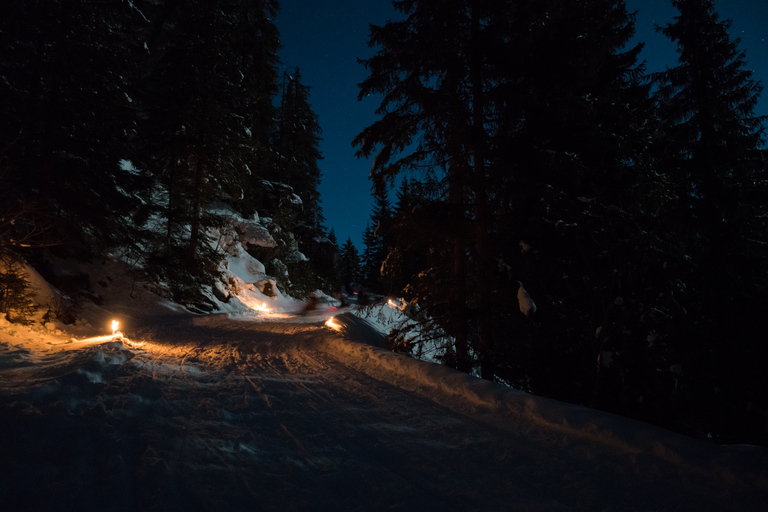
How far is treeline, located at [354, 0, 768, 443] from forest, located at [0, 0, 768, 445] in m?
0.05

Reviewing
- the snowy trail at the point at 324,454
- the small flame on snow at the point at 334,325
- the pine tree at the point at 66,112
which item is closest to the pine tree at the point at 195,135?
the pine tree at the point at 66,112

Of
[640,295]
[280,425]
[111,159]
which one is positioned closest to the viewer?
[280,425]

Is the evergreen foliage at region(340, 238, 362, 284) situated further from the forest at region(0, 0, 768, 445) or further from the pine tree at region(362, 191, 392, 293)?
the forest at region(0, 0, 768, 445)

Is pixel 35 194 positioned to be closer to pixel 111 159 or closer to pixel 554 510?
pixel 111 159

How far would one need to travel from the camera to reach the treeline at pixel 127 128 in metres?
11.0

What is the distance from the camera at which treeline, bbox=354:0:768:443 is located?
21.9 feet

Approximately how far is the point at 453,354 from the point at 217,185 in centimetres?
1656

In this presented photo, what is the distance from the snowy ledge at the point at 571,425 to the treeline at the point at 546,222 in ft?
7.79

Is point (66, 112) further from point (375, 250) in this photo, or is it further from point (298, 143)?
point (375, 250)

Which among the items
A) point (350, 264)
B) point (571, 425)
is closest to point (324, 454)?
point (571, 425)

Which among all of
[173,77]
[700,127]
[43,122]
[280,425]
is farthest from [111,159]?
[700,127]

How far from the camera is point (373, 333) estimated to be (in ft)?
44.8

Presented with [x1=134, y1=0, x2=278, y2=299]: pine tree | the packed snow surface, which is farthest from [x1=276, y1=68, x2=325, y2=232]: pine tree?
the packed snow surface

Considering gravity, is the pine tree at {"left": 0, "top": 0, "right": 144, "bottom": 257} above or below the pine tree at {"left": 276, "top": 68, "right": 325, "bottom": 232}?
below
